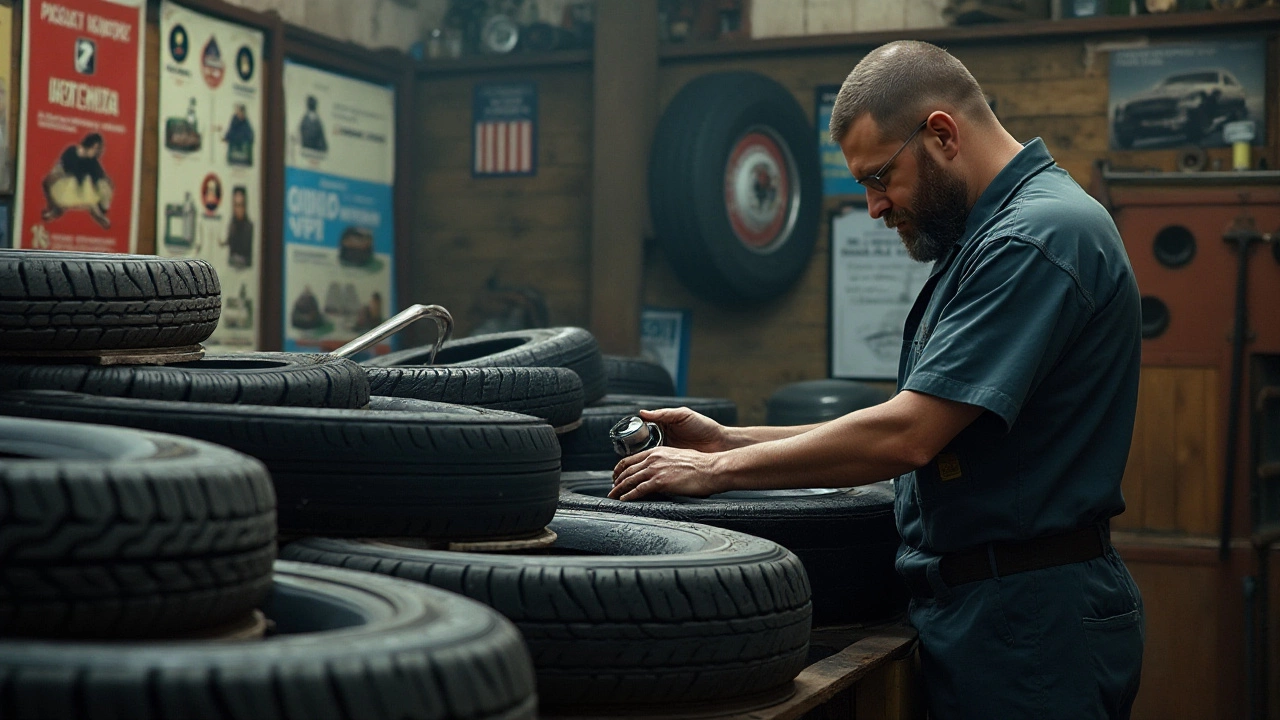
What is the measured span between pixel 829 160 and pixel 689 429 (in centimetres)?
375

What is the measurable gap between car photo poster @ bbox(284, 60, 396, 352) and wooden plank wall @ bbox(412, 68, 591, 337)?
22 cm

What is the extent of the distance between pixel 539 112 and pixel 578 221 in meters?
0.59

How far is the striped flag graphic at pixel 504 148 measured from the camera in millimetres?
6324

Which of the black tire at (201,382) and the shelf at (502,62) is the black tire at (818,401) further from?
the black tire at (201,382)

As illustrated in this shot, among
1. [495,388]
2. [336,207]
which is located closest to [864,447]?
[495,388]

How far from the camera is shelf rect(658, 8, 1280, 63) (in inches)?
199

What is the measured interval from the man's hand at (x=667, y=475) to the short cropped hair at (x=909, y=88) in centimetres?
61

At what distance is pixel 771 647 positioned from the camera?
5.03 feet

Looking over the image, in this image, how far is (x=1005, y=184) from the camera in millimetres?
1973

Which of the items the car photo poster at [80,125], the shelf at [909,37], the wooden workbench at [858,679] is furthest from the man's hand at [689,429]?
the shelf at [909,37]

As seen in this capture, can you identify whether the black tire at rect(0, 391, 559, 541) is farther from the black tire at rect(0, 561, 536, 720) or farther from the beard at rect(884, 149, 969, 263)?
the beard at rect(884, 149, 969, 263)

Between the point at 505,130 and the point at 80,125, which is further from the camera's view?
the point at 505,130

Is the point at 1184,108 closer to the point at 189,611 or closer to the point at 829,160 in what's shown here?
the point at 829,160

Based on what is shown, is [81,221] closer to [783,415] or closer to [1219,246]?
[783,415]
